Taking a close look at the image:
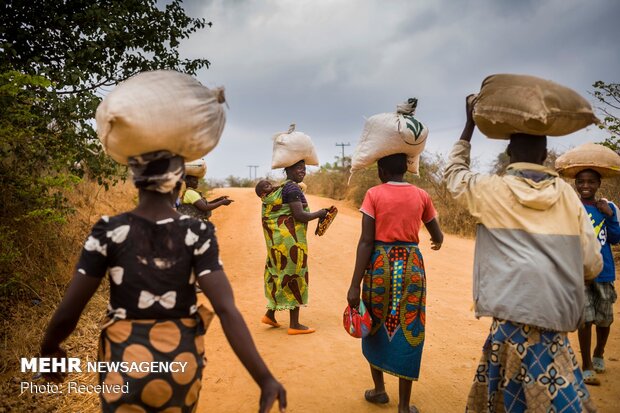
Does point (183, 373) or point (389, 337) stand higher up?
point (183, 373)

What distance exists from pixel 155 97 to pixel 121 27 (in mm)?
5456

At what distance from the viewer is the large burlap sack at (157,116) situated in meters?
1.80

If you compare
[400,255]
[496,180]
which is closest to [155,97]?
[496,180]

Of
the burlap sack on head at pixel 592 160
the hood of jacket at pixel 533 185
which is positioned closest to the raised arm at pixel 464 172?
the hood of jacket at pixel 533 185

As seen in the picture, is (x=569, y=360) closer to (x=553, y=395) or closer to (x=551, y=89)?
(x=553, y=395)

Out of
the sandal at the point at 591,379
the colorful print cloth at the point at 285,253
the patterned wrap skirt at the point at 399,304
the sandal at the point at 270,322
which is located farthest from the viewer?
the sandal at the point at 270,322

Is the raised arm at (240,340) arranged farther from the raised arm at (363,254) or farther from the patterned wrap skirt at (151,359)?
the raised arm at (363,254)

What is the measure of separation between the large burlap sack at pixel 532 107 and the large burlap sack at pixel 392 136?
0.97m

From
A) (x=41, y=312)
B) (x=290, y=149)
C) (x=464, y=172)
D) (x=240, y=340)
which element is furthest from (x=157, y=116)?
(x=41, y=312)

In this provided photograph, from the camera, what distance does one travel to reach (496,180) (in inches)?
93.1

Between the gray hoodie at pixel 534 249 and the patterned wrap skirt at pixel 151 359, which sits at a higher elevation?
the gray hoodie at pixel 534 249

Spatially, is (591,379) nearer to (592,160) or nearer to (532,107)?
(592,160)

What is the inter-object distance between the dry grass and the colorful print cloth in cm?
200

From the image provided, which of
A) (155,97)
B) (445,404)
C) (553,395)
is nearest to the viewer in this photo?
(155,97)
